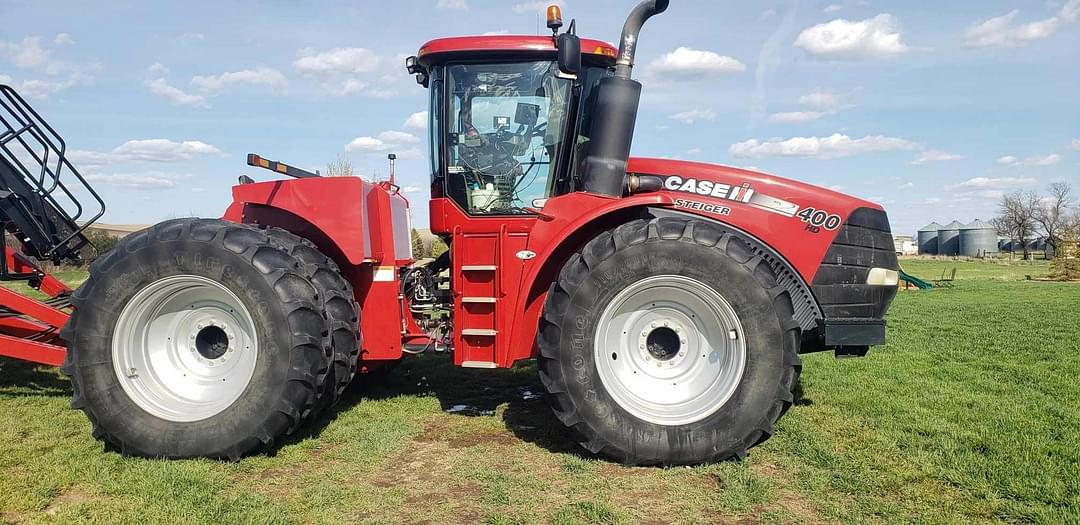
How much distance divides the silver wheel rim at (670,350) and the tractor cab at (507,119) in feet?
3.68

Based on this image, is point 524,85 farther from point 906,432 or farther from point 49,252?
point 49,252

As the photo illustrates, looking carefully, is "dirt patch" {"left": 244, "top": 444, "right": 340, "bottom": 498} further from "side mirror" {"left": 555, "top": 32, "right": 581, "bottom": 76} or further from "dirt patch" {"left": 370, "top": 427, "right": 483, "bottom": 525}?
"side mirror" {"left": 555, "top": 32, "right": 581, "bottom": 76}

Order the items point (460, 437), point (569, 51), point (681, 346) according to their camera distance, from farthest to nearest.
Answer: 1. point (460, 437)
2. point (681, 346)
3. point (569, 51)

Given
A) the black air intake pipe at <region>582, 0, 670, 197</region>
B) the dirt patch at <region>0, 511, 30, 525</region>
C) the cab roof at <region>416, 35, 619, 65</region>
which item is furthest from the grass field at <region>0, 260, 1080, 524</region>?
the cab roof at <region>416, 35, 619, 65</region>

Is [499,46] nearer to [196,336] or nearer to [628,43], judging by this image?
[628,43]

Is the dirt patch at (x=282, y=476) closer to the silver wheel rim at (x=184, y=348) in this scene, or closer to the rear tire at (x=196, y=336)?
the rear tire at (x=196, y=336)

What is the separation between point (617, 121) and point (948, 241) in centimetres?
8765

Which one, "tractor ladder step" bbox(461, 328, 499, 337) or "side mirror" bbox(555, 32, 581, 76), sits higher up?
"side mirror" bbox(555, 32, 581, 76)

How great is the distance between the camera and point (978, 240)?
74.8m

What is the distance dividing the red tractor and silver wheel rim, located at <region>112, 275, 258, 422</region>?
0.5 inches

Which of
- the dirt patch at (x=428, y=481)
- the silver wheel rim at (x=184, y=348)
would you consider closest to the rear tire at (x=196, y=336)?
the silver wheel rim at (x=184, y=348)

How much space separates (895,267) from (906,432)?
1168 mm

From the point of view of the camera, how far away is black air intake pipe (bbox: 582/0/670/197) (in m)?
4.73

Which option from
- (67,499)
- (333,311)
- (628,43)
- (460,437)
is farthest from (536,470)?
(628,43)
